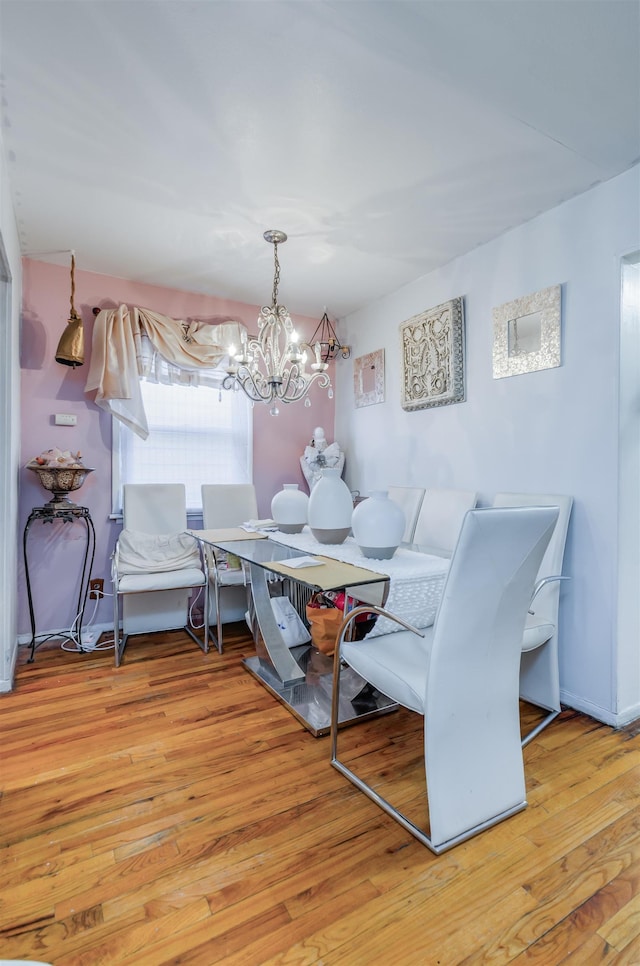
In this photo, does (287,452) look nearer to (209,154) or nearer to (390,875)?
(209,154)

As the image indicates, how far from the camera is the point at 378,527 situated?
1991 millimetres

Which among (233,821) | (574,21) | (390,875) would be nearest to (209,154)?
(574,21)

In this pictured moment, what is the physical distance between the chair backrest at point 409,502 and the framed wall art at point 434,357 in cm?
59

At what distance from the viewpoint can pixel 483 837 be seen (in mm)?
1422

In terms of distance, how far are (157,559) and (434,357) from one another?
7.55 feet

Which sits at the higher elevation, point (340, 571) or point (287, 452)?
point (287, 452)

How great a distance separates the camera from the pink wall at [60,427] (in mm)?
3035

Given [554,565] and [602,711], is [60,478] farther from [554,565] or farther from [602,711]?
[602,711]

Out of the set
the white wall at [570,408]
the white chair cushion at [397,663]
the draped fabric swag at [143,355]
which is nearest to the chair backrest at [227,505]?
the draped fabric swag at [143,355]

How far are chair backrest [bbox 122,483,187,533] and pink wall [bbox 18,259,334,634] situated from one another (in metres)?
0.25

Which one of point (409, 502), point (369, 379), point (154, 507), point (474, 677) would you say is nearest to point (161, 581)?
point (154, 507)

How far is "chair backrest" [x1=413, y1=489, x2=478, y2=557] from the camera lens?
2664 mm

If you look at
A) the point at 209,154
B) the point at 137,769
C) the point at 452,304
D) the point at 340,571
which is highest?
the point at 209,154

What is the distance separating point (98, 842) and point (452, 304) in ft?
10.1
